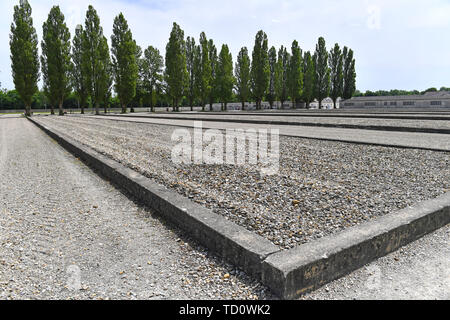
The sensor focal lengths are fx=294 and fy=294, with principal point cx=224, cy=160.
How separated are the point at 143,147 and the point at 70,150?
2691mm

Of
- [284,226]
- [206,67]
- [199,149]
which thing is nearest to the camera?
[284,226]

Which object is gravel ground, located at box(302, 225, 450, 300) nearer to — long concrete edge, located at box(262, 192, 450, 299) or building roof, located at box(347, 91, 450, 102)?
long concrete edge, located at box(262, 192, 450, 299)

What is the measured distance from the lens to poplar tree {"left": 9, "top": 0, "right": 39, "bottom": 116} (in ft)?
132

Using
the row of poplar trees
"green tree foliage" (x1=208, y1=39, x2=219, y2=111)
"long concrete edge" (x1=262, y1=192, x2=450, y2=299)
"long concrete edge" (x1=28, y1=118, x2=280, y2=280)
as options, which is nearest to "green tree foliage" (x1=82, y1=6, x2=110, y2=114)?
the row of poplar trees

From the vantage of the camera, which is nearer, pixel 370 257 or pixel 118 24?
pixel 370 257

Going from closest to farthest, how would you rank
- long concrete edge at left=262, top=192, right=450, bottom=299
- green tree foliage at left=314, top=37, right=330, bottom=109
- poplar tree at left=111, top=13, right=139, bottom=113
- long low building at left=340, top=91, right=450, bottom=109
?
long concrete edge at left=262, top=192, right=450, bottom=299, poplar tree at left=111, top=13, right=139, bottom=113, long low building at left=340, top=91, right=450, bottom=109, green tree foliage at left=314, top=37, right=330, bottom=109

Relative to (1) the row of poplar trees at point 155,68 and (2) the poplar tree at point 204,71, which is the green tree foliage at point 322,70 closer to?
(1) the row of poplar trees at point 155,68

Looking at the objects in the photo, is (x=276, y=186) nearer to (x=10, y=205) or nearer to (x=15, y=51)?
(x=10, y=205)

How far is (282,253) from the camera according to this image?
2.26 m

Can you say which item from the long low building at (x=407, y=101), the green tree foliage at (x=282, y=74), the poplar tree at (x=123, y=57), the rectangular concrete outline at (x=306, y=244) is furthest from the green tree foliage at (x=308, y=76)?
the rectangular concrete outline at (x=306, y=244)

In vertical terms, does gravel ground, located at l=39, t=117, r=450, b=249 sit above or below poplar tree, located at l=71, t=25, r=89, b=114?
below

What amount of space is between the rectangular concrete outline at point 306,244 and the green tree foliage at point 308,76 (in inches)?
2292

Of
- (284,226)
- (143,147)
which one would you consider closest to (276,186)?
(284,226)

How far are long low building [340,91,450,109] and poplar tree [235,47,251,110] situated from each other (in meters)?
20.7
